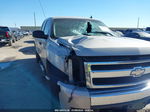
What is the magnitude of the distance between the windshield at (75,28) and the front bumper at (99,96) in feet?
5.78

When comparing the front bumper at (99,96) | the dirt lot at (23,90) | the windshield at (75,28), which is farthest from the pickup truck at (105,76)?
the dirt lot at (23,90)

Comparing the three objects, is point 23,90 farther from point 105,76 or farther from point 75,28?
point 105,76

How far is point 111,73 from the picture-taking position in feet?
7.36

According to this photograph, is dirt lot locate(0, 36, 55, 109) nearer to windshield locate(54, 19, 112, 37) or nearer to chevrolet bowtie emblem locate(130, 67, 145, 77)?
windshield locate(54, 19, 112, 37)

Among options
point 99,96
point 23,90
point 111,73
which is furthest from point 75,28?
point 99,96

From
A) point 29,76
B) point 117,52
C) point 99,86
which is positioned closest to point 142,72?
point 117,52

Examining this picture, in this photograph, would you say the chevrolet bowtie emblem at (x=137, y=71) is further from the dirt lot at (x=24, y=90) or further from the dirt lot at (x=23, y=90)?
the dirt lot at (x=23, y=90)

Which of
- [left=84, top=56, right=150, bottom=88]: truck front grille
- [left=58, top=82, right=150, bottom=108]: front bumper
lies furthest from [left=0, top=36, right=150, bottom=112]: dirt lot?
[left=84, top=56, right=150, bottom=88]: truck front grille

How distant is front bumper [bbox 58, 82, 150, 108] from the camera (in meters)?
2.08

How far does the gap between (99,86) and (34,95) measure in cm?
242

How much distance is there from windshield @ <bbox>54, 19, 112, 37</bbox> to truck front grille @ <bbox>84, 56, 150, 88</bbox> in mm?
1601

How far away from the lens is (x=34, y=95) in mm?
4125

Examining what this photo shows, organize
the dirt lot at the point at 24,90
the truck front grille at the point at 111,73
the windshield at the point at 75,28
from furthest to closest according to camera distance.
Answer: the windshield at the point at 75,28 → the dirt lot at the point at 24,90 → the truck front grille at the point at 111,73

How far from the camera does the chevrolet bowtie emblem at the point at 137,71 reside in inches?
92.4
